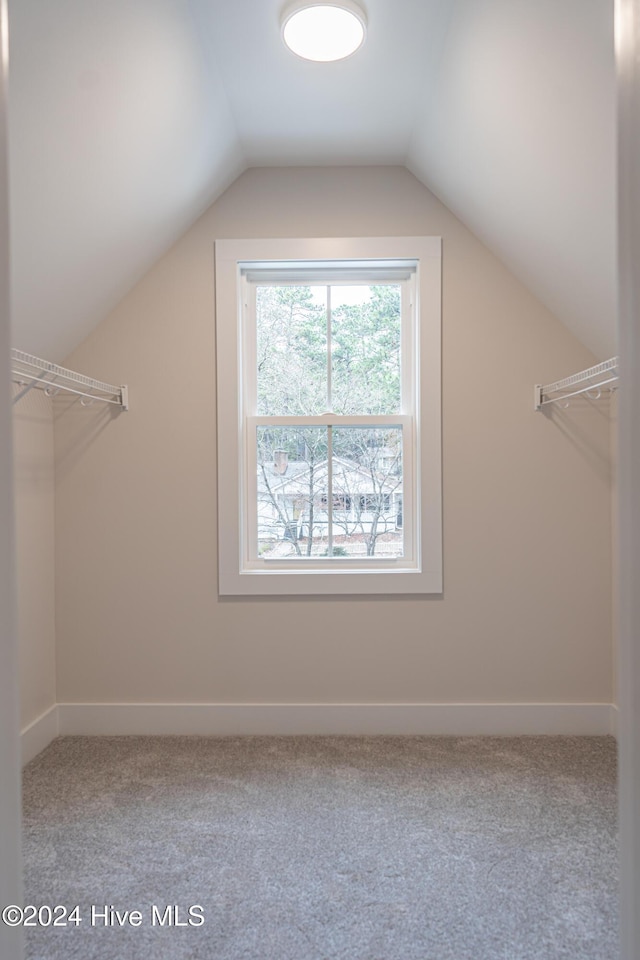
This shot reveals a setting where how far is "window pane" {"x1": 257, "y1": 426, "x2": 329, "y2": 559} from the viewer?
2855 millimetres

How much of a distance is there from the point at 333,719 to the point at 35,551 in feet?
5.03

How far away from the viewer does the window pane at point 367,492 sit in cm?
285

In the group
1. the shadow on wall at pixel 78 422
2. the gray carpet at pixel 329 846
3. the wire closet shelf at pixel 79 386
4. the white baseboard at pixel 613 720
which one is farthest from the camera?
the shadow on wall at pixel 78 422

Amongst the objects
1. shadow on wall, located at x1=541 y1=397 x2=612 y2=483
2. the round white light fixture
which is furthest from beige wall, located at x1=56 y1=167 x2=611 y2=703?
the round white light fixture

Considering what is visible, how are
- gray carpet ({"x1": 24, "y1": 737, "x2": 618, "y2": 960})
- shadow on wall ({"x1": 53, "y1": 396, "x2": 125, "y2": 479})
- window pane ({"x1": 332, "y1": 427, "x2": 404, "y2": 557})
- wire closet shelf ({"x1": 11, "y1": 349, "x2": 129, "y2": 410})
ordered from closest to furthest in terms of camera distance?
1. gray carpet ({"x1": 24, "y1": 737, "x2": 618, "y2": 960})
2. wire closet shelf ({"x1": 11, "y1": 349, "x2": 129, "y2": 410})
3. shadow on wall ({"x1": 53, "y1": 396, "x2": 125, "y2": 479})
4. window pane ({"x1": 332, "y1": 427, "x2": 404, "y2": 557})

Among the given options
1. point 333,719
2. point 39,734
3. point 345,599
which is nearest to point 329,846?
point 333,719

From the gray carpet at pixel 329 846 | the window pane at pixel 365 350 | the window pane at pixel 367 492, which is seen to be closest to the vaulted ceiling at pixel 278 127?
the window pane at pixel 365 350

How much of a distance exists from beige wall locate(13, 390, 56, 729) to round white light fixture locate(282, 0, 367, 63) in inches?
66.2

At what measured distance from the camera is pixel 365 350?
2869 mm

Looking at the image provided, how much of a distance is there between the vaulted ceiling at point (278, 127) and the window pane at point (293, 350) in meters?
0.54

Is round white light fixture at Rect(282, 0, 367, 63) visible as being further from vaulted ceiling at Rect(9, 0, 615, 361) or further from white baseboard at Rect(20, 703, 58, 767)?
white baseboard at Rect(20, 703, 58, 767)

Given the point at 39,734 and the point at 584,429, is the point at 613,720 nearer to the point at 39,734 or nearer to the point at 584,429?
the point at 584,429

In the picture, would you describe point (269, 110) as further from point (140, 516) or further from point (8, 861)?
point (8, 861)

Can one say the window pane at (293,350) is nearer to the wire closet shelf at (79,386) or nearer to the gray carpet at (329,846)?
the wire closet shelf at (79,386)
